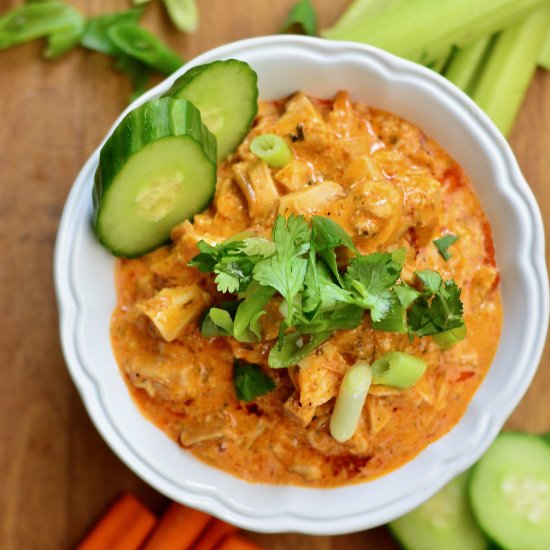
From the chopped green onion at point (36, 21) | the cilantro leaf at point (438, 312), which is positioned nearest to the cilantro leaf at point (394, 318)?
the cilantro leaf at point (438, 312)

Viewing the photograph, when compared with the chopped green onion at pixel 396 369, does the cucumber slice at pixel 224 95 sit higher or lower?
higher

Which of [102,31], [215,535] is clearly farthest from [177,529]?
[102,31]

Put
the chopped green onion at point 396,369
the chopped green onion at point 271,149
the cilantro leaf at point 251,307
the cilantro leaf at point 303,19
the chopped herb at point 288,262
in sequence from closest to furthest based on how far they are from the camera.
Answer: the chopped herb at point 288,262 < the cilantro leaf at point 251,307 < the chopped green onion at point 396,369 < the chopped green onion at point 271,149 < the cilantro leaf at point 303,19

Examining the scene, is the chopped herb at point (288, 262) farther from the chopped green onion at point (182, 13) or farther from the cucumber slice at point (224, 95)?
the chopped green onion at point (182, 13)

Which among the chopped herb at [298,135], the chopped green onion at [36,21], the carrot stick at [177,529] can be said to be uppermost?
the chopped green onion at [36,21]

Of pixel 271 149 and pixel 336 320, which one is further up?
pixel 271 149

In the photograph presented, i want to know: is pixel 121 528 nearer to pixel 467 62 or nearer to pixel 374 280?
pixel 374 280

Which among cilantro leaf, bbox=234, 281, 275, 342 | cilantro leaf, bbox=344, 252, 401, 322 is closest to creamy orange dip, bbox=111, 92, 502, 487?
cilantro leaf, bbox=234, 281, 275, 342
